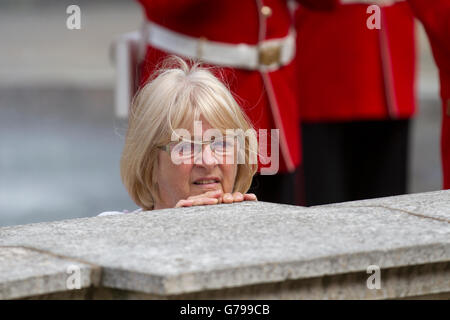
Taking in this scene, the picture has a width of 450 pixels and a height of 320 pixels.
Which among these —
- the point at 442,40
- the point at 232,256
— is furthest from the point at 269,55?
the point at 232,256

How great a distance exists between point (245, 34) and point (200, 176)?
3.85 feet

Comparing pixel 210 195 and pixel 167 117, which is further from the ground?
pixel 167 117

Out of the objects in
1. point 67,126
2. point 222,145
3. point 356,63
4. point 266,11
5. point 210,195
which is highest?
point 266,11

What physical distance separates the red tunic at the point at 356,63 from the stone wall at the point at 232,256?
2.62 meters

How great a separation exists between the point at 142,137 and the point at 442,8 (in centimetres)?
100

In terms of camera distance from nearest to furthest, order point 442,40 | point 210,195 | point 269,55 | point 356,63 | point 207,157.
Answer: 1. point 210,195
2. point 207,157
3. point 442,40
4. point 269,55
5. point 356,63

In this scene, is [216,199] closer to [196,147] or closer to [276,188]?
[196,147]

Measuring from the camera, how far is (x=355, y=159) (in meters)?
4.95

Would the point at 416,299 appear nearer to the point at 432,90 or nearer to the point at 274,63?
the point at 274,63

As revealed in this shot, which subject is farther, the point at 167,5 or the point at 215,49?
the point at 215,49

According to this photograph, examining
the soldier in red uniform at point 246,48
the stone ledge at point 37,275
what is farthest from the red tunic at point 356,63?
the stone ledge at point 37,275

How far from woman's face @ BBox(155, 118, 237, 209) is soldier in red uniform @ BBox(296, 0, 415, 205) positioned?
1.93 m

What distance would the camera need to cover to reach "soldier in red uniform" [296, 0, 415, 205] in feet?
15.9
